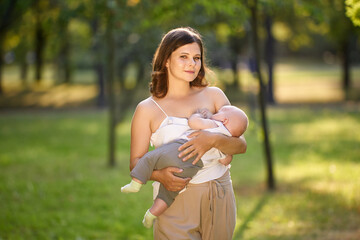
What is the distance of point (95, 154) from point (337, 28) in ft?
49.1

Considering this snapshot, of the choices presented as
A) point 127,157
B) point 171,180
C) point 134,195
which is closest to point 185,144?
point 171,180

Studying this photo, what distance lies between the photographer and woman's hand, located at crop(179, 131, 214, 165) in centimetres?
255

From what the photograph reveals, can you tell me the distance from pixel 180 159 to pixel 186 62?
24.1 inches

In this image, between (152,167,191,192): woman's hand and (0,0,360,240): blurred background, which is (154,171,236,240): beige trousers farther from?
(0,0,360,240): blurred background

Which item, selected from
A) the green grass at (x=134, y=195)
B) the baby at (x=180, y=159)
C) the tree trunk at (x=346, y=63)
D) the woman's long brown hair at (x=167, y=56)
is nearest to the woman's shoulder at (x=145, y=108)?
the woman's long brown hair at (x=167, y=56)

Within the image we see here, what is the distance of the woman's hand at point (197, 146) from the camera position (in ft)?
8.36

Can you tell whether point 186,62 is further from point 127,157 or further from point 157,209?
point 127,157

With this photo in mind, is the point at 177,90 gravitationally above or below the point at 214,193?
above

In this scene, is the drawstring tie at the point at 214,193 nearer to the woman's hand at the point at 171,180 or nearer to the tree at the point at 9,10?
the woman's hand at the point at 171,180

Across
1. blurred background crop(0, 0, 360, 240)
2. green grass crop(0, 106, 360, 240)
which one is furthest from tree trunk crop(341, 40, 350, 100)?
green grass crop(0, 106, 360, 240)

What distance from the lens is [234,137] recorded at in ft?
8.91

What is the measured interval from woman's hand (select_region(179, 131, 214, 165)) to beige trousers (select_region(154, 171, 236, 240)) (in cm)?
22

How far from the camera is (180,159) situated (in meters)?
2.58

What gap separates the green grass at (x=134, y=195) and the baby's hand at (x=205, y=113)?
105 inches
